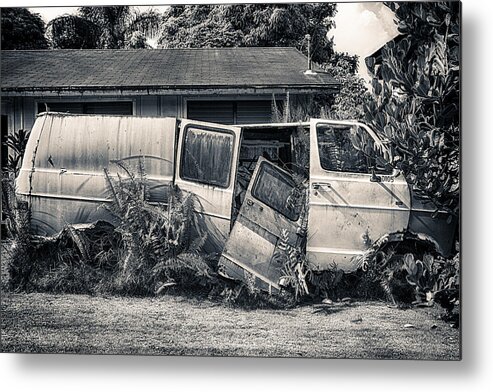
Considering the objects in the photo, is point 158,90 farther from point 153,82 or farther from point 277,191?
point 277,191

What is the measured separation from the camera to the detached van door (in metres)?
6.09

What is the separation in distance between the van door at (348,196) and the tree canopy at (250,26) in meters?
0.67

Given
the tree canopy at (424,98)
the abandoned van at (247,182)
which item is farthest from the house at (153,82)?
the tree canopy at (424,98)

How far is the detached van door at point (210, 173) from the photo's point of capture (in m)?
6.09

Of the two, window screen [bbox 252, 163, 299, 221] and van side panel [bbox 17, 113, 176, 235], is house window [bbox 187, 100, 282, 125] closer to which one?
van side panel [bbox 17, 113, 176, 235]

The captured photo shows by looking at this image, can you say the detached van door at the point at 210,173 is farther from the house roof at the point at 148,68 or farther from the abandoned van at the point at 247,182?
the house roof at the point at 148,68

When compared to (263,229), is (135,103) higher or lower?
higher

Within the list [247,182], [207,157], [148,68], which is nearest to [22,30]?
[148,68]

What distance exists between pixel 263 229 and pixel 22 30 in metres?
2.55

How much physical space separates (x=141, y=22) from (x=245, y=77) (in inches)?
37.3

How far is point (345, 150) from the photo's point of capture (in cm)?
599

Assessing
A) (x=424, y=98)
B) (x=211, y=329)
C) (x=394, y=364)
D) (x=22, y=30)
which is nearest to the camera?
(x=424, y=98)

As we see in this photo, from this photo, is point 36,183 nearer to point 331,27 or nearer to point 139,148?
point 139,148

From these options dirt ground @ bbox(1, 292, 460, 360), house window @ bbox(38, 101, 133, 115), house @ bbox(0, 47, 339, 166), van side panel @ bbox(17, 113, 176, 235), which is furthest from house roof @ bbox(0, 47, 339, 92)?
dirt ground @ bbox(1, 292, 460, 360)
